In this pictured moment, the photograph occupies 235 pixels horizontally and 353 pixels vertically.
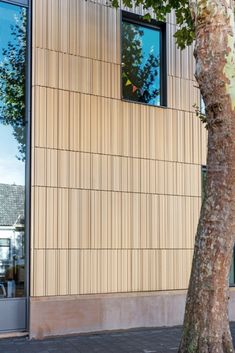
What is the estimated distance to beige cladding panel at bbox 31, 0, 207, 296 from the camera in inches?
381

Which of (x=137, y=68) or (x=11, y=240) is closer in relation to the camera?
(x=11, y=240)

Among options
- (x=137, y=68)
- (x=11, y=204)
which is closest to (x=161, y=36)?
(x=137, y=68)

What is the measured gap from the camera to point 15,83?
9.82 meters

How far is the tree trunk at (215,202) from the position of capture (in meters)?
6.39

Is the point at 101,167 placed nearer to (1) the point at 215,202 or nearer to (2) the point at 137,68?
(2) the point at 137,68

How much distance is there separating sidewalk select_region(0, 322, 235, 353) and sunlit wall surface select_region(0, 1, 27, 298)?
0.98 meters

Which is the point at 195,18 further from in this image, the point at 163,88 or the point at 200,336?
the point at 163,88

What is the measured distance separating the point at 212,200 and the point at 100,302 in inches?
166

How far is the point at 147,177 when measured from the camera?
10859 millimetres

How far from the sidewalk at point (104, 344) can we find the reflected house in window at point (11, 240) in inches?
37.3

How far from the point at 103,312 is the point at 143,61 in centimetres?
509

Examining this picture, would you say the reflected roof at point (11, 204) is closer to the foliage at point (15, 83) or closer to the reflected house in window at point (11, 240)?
the reflected house in window at point (11, 240)

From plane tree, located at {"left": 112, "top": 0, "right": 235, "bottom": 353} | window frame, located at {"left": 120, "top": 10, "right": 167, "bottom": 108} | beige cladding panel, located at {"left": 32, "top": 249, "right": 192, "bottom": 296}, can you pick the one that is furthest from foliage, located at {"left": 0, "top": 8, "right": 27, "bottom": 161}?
plane tree, located at {"left": 112, "top": 0, "right": 235, "bottom": 353}

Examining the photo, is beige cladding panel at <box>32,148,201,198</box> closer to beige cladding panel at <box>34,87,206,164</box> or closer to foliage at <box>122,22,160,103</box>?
beige cladding panel at <box>34,87,206,164</box>
